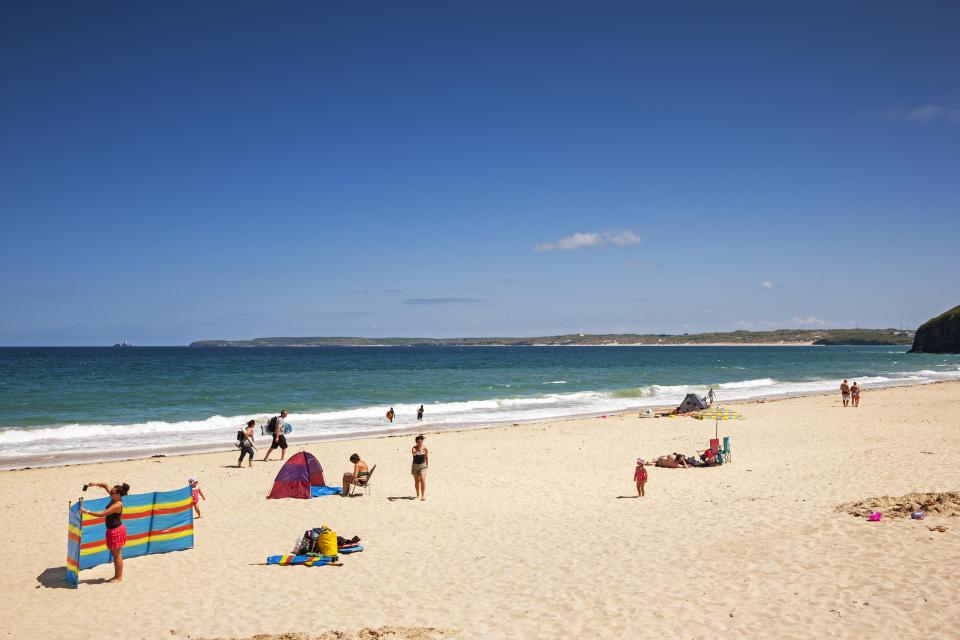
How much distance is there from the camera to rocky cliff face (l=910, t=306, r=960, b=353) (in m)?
110

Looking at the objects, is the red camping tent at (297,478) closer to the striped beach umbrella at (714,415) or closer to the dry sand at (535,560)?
the dry sand at (535,560)

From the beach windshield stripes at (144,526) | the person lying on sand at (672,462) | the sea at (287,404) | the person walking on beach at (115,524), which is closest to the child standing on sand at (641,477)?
the person lying on sand at (672,462)

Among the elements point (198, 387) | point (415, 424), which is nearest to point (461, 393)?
point (415, 424)

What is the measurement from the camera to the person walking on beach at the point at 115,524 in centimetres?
931

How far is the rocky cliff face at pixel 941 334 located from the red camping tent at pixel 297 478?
128m

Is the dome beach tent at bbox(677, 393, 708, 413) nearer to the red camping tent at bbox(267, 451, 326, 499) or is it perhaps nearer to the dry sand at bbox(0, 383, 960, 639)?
the dry sand at bbox(0, 383, 960, 639)

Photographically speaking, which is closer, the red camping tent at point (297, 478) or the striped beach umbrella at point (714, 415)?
the red camping tent at point (297, 478)

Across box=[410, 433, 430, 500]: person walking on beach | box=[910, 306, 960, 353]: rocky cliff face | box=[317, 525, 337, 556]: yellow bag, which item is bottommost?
box=[317, 525, 337, 556]: yellow bag

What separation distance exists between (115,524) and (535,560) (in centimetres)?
628

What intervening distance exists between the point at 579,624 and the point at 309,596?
3.61 meters

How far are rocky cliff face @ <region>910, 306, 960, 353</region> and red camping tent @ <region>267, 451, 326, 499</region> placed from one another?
127818 millimetres

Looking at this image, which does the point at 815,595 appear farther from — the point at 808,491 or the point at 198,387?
the point at 198,387

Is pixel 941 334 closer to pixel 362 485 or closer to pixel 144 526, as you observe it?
pixel 362 485

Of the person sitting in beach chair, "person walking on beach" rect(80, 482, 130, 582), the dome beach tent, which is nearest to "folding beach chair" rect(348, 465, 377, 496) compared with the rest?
the person sitting in beach chair
